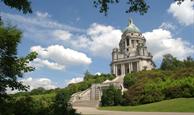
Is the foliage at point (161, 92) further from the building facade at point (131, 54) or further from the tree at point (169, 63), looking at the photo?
the building facade at point (131, 54)

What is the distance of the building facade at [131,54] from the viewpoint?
11306cm

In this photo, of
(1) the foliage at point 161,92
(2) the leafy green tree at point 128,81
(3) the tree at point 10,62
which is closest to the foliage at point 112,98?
(1) the foliage at point 161,92

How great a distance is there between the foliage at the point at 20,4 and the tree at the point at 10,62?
170 centimetres

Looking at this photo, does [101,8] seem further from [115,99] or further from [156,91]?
[115,99]

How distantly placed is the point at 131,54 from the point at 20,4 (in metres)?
109

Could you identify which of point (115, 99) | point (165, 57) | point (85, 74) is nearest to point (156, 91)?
point (115, 99)

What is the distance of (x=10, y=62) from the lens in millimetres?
9141

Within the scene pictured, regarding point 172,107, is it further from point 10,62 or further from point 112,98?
point 10,62

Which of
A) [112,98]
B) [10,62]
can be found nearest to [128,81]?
[112,98]

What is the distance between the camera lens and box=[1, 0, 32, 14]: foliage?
7688mm

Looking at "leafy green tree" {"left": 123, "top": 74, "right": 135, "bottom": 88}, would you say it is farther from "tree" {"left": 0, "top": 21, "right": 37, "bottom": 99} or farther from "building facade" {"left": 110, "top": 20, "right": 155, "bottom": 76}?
"tree" {"left": 0, "top": 21, "right": 37, "bottom": 99}

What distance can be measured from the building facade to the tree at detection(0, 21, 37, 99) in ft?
336

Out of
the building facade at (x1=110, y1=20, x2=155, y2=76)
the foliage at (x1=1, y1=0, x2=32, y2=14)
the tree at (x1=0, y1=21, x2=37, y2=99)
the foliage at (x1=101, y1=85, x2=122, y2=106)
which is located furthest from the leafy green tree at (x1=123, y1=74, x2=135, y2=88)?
the foliage at (x1=1, y1=0, x2=32, y2=14)

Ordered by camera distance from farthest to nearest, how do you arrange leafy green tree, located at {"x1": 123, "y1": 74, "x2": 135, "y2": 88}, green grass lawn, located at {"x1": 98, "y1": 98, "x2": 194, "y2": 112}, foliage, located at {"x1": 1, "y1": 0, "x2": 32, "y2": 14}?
leafy green tree, located at {"x1": 123, "y1": 74, "x2": 135, "y2": 88}
green grass lawn, located at {"x1": 98, "y1": 98, "x2": 194, "y2": 112}
foliage, located at {"x1": 1, "y1": 0, "x2": 32, "y2": 14}
